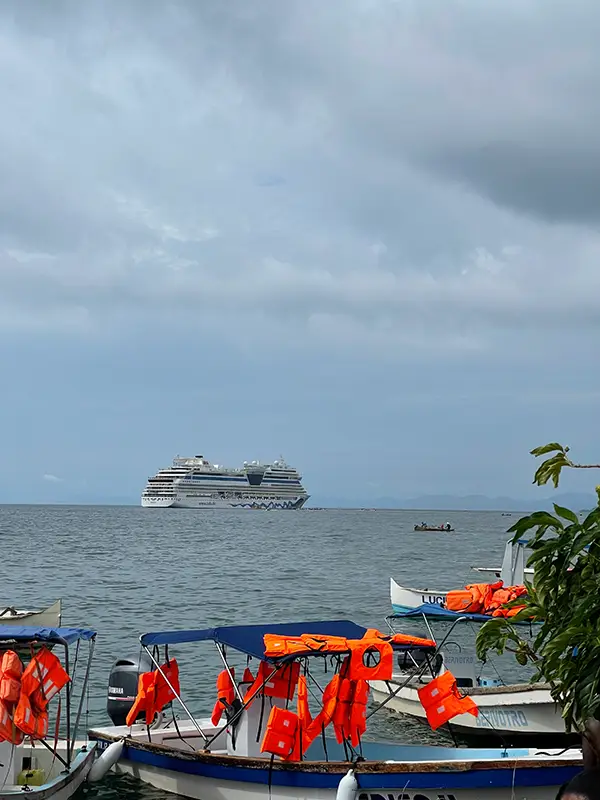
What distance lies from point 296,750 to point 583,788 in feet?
31.0

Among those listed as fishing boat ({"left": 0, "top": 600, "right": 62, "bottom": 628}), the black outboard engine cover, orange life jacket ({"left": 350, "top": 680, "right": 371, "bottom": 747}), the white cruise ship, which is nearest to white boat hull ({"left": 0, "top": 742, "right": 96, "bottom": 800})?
the black outboard engine cover

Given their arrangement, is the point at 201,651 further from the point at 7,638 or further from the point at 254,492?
the point at 254,492

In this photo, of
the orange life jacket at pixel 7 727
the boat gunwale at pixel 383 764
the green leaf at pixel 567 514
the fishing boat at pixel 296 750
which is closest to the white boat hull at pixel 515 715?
the fishing boat at pixel 296 750

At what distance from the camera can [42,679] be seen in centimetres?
1372

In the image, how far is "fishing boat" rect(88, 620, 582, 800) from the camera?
1255 centimetres

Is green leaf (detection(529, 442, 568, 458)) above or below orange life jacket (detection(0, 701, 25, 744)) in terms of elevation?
above

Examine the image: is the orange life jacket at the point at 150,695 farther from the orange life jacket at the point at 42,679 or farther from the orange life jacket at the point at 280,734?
the orange life jacket at the point at 280,734

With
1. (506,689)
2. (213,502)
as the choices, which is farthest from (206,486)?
(506,689)

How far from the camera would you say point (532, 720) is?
61.8 feet

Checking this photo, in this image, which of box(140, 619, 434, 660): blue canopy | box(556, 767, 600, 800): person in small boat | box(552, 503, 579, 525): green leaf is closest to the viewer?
box(556, 767, 600, 800): person in small boat

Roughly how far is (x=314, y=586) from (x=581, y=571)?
49.3 metres

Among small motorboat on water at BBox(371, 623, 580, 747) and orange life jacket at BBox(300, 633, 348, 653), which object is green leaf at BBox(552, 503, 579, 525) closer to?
orange life jacket at BBox(300, 633, 348, 653)

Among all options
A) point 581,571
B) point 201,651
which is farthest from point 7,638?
point 201,651

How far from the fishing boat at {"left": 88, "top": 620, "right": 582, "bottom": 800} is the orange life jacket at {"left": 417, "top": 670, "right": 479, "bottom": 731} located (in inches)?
2.4
